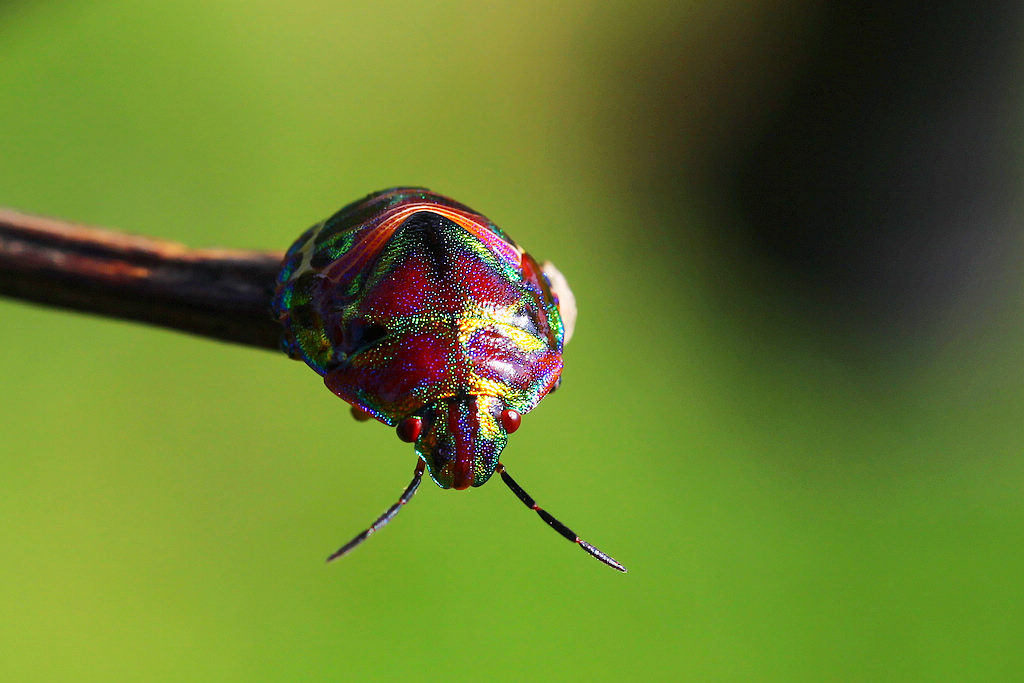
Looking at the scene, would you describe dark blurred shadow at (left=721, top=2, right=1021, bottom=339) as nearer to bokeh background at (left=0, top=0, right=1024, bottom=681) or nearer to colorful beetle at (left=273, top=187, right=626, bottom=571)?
bokeh background at (left=0, top=0, right=1024, bottom=681)

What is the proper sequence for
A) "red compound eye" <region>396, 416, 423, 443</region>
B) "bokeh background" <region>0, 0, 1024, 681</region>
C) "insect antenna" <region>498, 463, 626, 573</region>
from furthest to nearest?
"bokeh background" <region>0, 0, 1024, 681</region> < "insect antenna" <region>498, 463, 626, 573</region> < "red compound eye" <region>396, 416, 423, 443</region>

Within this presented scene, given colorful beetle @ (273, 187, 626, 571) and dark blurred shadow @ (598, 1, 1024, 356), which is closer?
colorful beetle @ (273, 187, 626, 571)

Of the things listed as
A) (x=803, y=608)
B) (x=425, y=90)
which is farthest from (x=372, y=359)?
(x=425, y=90)

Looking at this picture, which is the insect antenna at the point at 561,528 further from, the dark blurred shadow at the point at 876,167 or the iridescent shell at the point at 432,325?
the dark blurred shadow at the point at 876,167

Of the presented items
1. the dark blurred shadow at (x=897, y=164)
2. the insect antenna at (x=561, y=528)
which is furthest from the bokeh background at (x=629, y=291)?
the insect antenna at (x=561, y=528)

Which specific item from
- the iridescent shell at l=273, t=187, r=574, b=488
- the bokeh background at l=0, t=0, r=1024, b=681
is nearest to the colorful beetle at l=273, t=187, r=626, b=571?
the iridescent shell at l=273, t=187, r=574, b=488

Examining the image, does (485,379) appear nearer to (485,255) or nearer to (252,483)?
(485,255)

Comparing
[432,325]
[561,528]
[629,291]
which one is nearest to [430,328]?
[432,325]

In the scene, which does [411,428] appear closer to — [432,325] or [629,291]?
[432,325]
